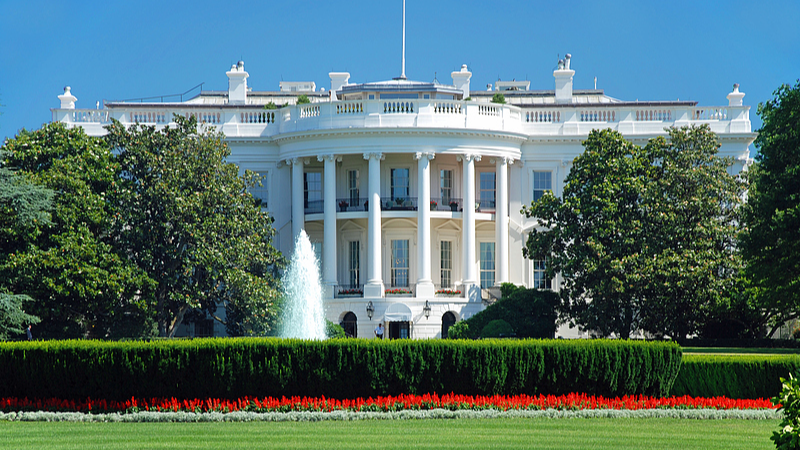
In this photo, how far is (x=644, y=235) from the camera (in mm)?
44312

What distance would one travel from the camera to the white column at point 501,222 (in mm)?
53688

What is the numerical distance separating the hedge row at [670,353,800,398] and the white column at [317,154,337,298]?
2947cm

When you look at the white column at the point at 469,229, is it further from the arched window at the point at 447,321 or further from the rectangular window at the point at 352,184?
the rectangular window at the point at 352,184

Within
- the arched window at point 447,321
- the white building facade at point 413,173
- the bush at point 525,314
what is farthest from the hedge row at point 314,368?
the arched window at point 447,321

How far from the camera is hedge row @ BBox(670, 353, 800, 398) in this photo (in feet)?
81.6

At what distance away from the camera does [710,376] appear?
82.0 ft

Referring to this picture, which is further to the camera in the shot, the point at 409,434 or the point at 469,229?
the point at 469,229

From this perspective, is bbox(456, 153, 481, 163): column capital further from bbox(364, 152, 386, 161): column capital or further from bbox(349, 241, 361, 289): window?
bbox(349, 241, 361, 289): window

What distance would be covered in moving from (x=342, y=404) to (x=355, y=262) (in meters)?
33.9

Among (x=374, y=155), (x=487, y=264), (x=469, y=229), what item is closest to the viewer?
(x=374, y=155)

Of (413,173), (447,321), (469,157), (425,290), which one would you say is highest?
(469,157)

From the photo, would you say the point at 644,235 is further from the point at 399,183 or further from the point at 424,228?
the point at 399,183

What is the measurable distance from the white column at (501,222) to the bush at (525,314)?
19.6ft

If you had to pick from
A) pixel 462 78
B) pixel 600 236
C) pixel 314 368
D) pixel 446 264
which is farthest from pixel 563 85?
pixel 314 368
